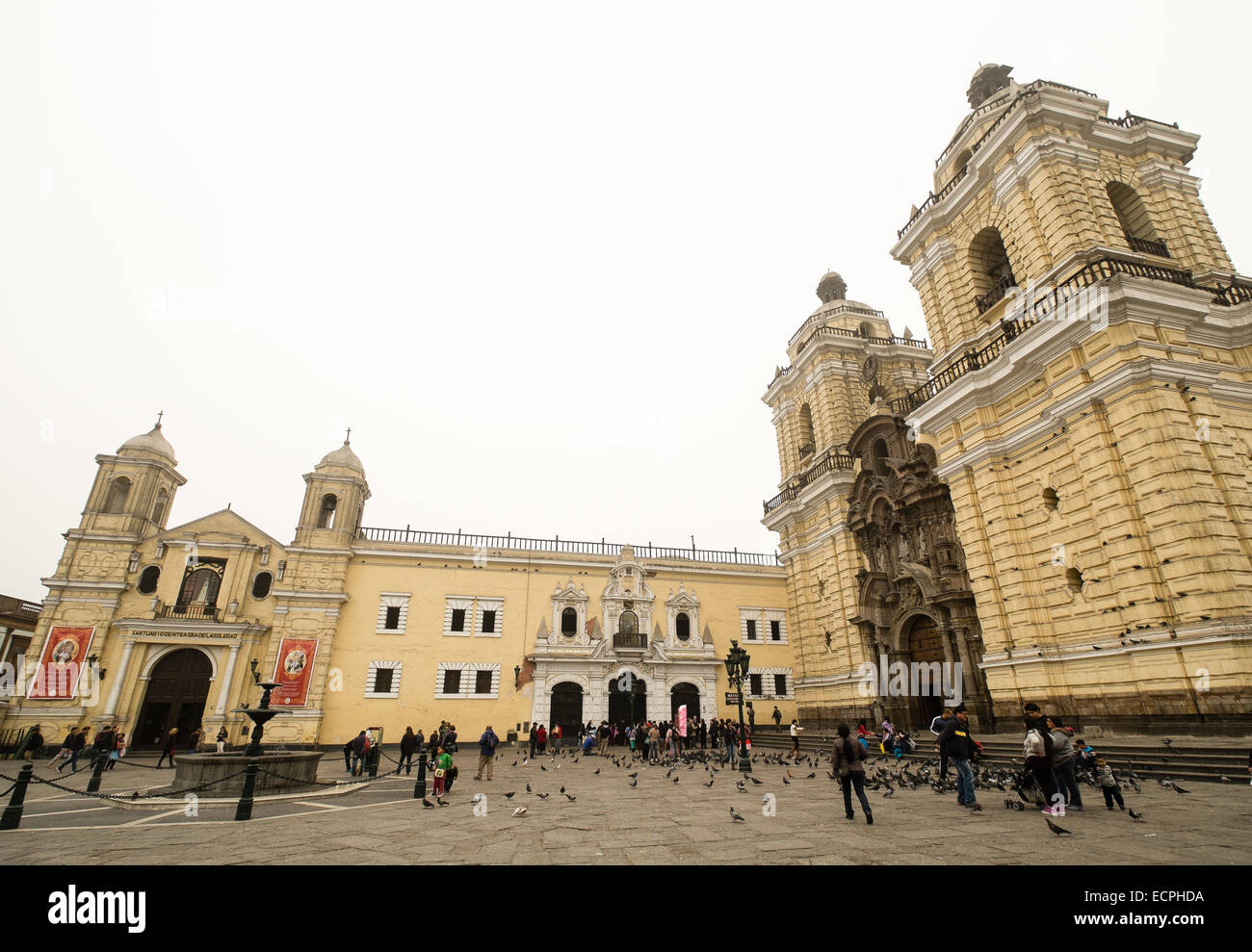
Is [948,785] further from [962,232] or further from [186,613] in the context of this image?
[186,613]

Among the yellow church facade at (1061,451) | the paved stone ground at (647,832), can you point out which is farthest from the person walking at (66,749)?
the yellow church facade at (1061,451)

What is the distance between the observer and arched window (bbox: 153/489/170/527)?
27234mm

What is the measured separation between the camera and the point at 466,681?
2616cm

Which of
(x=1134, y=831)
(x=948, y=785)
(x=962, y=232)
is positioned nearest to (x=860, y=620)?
(x=948, y=785)

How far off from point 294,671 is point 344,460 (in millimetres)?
9962

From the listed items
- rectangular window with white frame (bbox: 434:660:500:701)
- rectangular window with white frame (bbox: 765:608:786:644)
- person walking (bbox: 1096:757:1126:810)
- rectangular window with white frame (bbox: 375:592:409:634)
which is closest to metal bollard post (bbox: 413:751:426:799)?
person walking (bbox: 1096:757:1126:810)

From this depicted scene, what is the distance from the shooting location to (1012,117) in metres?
16.4

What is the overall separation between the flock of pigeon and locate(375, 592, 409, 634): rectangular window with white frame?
9.42 meters

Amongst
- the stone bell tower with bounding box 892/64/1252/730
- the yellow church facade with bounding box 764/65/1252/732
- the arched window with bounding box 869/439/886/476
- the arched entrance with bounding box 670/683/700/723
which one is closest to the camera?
the stone bell tower with bounding box 892/64/1252/730

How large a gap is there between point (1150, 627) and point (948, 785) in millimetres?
5739

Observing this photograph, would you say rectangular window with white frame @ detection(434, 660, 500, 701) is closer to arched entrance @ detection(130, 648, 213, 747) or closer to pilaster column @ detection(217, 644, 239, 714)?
pilaster column @ detection(217, 644, 239, 714)

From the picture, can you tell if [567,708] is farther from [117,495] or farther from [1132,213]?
[1132,213]

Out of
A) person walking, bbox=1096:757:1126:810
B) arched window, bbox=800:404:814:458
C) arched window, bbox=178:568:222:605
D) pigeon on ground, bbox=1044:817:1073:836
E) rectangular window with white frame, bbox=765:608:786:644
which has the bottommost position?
pigeon on ground, bbox=1044:817:1073:836
